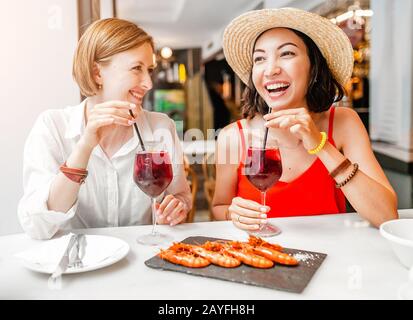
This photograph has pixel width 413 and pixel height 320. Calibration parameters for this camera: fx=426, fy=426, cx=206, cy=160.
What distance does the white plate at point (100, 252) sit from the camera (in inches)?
32.9

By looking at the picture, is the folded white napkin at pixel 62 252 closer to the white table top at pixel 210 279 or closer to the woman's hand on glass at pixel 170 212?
the white table top at pixel 210 279

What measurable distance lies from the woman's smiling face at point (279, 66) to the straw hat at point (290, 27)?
0.13 feet

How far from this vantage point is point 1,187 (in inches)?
53.7

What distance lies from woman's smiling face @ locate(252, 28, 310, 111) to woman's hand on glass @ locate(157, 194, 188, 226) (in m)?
0.50

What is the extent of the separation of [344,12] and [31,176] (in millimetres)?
1290

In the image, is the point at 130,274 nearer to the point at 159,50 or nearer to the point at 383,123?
the point at 159,50

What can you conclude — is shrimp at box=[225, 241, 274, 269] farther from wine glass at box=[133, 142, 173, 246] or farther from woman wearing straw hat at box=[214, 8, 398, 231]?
woman wearing straw hat at box=[214, 8, 398, 231]

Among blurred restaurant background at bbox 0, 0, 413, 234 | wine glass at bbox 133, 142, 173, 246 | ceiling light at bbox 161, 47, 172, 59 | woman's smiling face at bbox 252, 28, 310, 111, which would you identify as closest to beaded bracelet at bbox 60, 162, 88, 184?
wine glass at bbox 133, 142, 173, 246

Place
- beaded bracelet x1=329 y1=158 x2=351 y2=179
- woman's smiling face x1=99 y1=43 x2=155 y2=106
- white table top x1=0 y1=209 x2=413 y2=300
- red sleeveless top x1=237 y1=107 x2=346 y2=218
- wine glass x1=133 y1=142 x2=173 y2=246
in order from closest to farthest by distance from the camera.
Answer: white table top x1=0 y1=209 x2=413 y2=300, wine glass x1=133 y1=142 x2=173 y2=246, beaded bracelet x1=329 y1=158 x2=351 y2=179, woman's smiling face x1=99 y1=43 x2=155 y2=106, red sleeveless top x1=237 y1=107 x2=346 y2=218

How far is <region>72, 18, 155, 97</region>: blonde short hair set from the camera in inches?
52.2

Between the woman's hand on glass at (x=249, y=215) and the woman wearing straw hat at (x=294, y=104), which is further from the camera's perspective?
the woman wearing straw hat at (x=294, y=104)

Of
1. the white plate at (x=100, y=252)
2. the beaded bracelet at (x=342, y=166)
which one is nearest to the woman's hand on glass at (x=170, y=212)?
the white plate at (x=100, y=252)

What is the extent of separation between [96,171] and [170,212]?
33 cm
